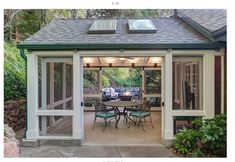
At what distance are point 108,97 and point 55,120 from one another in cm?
587

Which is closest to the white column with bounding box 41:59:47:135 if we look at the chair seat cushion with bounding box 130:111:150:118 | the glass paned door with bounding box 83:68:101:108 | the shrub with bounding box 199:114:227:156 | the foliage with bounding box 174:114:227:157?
the chair seat cushion with bounding box 130:111:150:118

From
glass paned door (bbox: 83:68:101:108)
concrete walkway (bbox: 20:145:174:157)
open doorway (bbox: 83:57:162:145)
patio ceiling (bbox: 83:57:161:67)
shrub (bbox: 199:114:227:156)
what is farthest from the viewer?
glass paned door (bbox: 83:68:101:108)

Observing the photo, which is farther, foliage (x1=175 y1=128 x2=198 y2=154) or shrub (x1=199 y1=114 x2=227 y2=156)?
foliage (x1=175 y1=128 x2=198 y2=154)

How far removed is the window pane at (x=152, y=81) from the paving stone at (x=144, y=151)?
16.9 feet

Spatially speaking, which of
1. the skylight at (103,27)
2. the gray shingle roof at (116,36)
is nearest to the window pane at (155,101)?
the gray shingle roof at (116,36)

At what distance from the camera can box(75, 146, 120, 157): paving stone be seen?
4.66 metres

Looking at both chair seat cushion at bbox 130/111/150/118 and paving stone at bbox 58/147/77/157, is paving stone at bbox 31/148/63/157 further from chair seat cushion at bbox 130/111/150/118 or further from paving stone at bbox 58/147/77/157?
chair seat cushion at bbox 130/111/150/118

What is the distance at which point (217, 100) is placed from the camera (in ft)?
17.3

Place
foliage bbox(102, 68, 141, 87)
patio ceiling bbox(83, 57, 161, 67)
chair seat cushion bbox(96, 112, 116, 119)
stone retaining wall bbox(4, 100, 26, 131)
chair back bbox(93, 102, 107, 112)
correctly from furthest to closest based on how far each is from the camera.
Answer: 1. foliage bbox(102, 68, 141, 87)
2. patio ceiling bbox(83, 57, 161, 67)
3. chair back bbox(93, 102, 107, 112)
4. chair seat cushion bbox(96, 112, 116, 119)
5. stone retaining wall bbox(4, 100, 26, 131)

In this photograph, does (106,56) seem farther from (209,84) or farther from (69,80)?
(209,84)

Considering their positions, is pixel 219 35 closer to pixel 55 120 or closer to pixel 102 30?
pixel 102 30

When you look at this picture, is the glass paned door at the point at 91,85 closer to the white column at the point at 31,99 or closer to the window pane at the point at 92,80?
the window pane at the point at 92,80

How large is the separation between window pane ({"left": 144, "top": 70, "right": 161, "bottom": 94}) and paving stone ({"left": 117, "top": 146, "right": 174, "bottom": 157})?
16.9 ft
